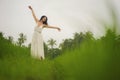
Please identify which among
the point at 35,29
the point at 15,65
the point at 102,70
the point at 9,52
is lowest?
the point at 102,70

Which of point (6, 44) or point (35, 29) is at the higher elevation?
point (35, 29)

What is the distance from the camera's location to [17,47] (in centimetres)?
257

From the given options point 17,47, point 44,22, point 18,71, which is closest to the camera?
point 18,71

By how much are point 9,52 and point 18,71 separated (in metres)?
0.87

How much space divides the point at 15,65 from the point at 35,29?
156cm

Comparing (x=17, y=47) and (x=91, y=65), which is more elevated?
(x=17, y=47)

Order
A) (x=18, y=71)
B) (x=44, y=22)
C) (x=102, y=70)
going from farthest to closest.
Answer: (x=44, y=22), (x=18, y=71), (x=102, y=70)

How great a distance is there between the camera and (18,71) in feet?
5.11

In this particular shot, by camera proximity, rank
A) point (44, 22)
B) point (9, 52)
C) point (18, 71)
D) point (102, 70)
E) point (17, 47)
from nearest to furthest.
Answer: point (102, 70)
point (18, 71)
point (9, 52)
point (17, 47)
point (44, 22)

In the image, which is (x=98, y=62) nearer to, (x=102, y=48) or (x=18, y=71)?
(x=102, y=48)

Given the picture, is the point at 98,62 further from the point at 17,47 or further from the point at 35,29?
the point at 35,29

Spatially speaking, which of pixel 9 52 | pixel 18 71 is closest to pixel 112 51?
pixel 18 71

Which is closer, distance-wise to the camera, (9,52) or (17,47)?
(9,52)

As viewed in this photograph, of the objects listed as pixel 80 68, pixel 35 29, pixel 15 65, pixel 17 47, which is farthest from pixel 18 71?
pixel 35 29
